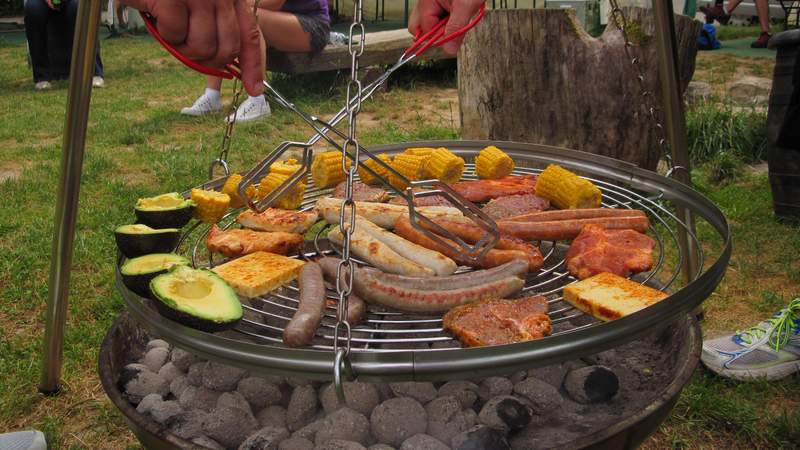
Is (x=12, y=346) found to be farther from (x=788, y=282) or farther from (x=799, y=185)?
(x=799, y=185)

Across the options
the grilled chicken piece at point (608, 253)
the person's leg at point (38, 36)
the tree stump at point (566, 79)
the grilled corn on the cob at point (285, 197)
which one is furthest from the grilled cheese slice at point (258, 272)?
the person's leg at point (38, 36)

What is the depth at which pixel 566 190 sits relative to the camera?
89.5 inches

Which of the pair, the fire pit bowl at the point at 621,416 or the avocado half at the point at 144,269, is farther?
the avocado half at the point at 144,269

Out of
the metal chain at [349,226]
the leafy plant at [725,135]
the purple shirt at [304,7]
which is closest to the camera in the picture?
the metal chain at [349,226]

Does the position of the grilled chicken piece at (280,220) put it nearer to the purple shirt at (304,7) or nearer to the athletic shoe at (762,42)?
the purple shirt at (304,7)

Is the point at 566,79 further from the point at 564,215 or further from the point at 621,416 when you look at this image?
the point at 621,416

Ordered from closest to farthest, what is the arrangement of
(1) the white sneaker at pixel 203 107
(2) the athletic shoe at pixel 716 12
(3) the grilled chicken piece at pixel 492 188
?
(3) the grilled chicken piece at pixel 492 188
(1) the white sneaker at pixel 203 107
(2) the athletic shoe at pixel 716 12

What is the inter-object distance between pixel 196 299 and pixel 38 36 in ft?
28.4

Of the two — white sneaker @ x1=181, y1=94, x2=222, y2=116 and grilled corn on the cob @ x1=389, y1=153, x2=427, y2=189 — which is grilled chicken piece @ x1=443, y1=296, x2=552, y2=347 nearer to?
grilled corn on the cob @ x1=389, y1=153, x2=427, y2=189

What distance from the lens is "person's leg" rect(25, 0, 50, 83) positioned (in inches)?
349

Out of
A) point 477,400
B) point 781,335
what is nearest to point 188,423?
point 477,400

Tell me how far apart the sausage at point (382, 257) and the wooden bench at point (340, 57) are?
519cm

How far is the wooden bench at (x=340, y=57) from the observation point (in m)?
7.18

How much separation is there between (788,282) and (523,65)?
1.83 meters
